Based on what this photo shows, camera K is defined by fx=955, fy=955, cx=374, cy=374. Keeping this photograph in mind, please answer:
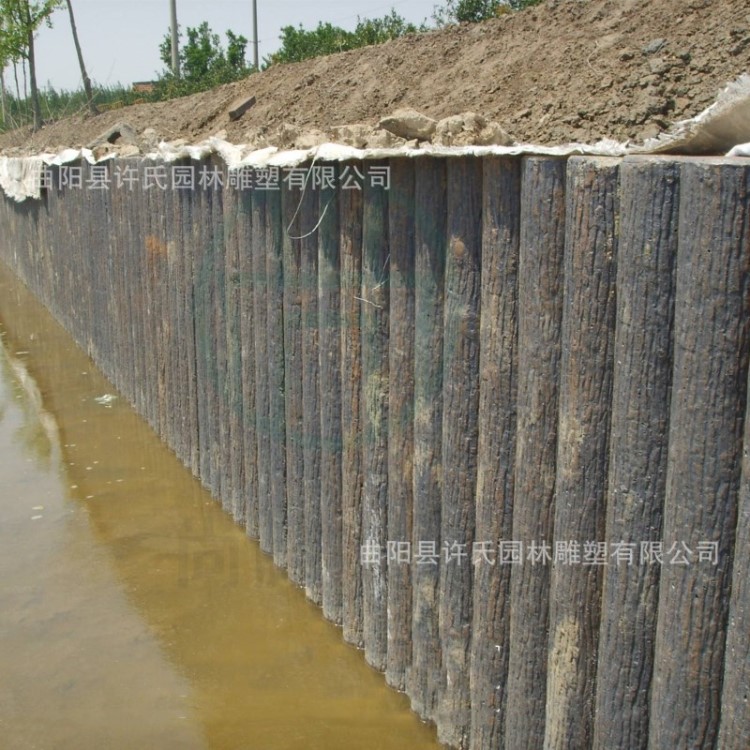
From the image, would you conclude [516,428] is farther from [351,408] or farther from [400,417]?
[351,408]

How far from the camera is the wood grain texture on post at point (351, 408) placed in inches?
152

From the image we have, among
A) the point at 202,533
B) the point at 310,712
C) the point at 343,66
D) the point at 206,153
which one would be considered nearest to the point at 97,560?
the point at 202,533

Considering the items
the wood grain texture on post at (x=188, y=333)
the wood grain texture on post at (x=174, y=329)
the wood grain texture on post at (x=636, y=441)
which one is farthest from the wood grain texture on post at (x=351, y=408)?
the wood grain texture on post at (x=174, y=329)

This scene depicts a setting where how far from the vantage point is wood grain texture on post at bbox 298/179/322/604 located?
425 centimetres

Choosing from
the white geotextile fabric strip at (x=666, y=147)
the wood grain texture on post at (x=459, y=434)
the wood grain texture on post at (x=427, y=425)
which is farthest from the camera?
the wood grain texture on post at (x=427, y=425)

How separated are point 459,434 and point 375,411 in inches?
25.2

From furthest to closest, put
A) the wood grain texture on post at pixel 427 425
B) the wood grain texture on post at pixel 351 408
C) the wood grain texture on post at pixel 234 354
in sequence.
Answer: the wood grain texture on post at pixel 234 354 → the wood grain texture on post at pixel 351 408 → the wood grain texture on post at pixel 427 425

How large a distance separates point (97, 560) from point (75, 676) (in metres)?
1.23

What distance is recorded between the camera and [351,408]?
3990 millimetres

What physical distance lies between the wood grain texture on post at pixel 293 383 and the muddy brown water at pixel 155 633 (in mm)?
258

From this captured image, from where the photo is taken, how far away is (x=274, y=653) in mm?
4219

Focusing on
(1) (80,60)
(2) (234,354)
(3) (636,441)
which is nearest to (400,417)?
(3) (636,441)

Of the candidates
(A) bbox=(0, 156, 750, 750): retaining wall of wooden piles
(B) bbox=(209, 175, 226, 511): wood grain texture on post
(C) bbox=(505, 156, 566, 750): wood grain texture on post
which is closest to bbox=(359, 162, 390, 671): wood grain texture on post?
(A) bbox=(0, 156, 750, 750): retaining wall of wooden piles

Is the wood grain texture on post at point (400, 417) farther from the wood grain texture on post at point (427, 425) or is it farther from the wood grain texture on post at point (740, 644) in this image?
the wood grain texture on post at point (740, 644)
